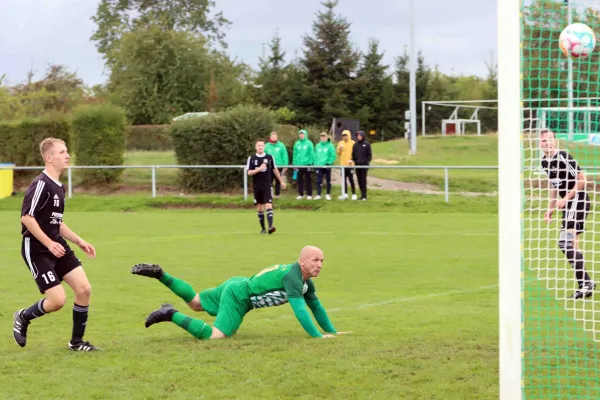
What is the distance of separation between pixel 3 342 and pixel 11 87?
171ft

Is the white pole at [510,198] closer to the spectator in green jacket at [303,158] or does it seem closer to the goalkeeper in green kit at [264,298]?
the goalkeeper in green kit at [264,298]

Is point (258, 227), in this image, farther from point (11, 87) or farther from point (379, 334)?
point (11, 87)

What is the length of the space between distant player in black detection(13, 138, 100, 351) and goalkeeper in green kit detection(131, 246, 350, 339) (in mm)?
Answer: 595

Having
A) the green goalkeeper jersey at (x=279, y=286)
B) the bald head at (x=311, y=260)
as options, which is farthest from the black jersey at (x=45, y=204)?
the bald head at (x=311, y=260)

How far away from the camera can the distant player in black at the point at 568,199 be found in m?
9.78

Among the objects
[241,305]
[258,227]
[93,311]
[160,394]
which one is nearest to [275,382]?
[160,394]

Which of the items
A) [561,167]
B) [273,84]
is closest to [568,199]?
[561,167]

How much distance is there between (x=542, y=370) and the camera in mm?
7047

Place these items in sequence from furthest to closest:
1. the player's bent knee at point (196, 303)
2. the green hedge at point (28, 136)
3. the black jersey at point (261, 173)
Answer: the green hedge at point (28, 136), the black jersey at point (261, 173), the player's bent knee at point (196, 303)

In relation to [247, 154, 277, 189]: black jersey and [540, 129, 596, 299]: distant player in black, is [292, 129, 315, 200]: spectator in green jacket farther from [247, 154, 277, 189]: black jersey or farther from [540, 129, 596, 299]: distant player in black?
[540, 129, 596, 299]: distant player in black

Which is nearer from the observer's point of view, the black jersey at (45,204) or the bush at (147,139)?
the black jersey at (45,204)

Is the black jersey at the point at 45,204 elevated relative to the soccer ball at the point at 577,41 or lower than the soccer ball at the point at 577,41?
lower

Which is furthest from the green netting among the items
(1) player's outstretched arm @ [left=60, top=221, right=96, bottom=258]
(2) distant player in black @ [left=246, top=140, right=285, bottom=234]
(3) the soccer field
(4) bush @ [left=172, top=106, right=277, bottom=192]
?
(4) bush @ [left=172, top=106, right=277, bottom=192]

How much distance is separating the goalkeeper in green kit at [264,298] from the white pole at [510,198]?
2338 mm
